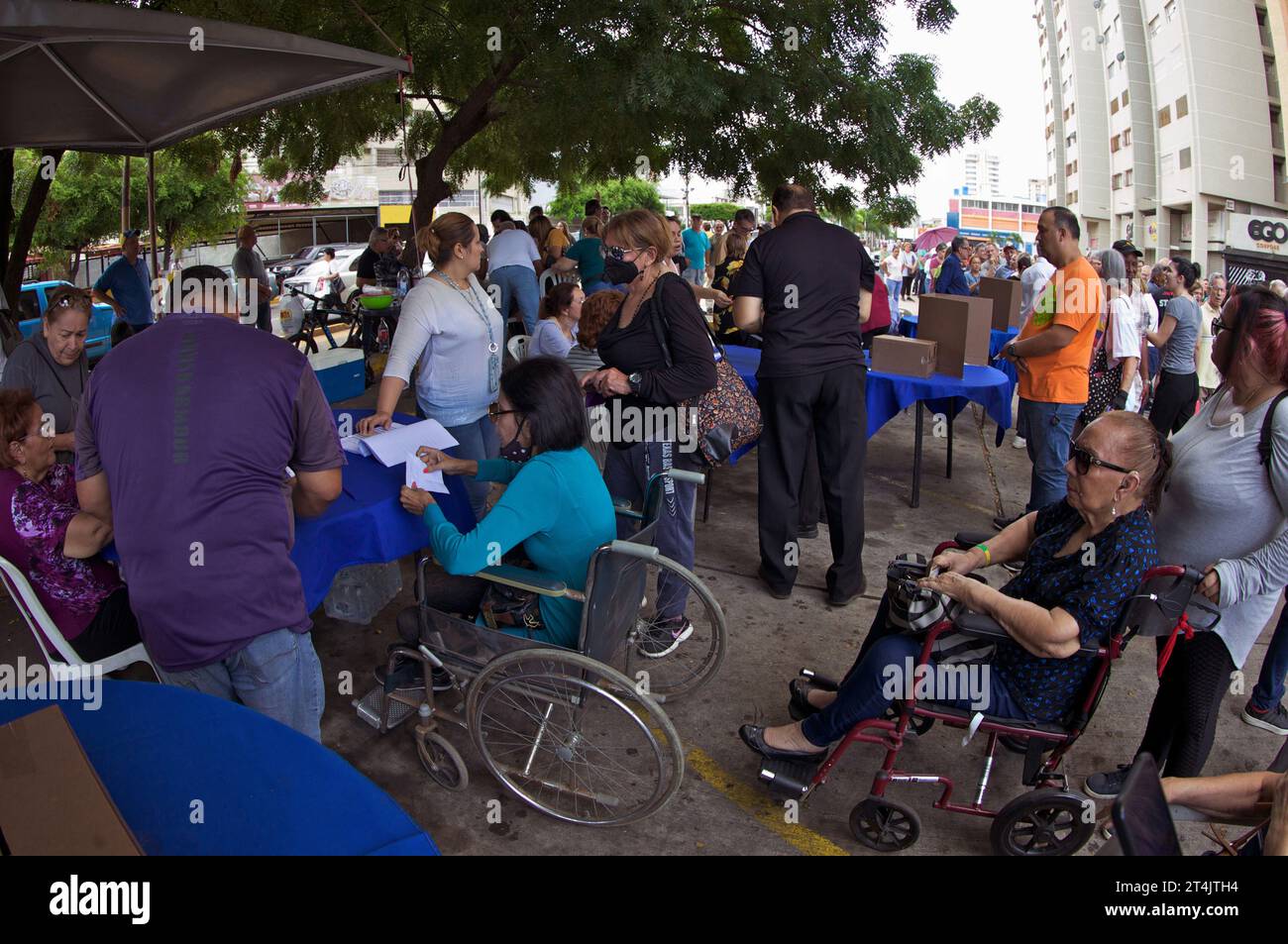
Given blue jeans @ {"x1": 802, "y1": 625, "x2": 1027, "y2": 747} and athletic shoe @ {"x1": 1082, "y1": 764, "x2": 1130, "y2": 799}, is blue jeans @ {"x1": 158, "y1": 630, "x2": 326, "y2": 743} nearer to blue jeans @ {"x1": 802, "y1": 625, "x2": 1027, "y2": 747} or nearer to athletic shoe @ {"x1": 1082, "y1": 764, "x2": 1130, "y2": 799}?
blue jeans @ {"x1": 802, "y1": 625, "x2": 1027, "y2": 747}

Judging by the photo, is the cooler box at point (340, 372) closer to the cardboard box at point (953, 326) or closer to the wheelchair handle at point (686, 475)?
the wheelchair handle at point (686, 475)

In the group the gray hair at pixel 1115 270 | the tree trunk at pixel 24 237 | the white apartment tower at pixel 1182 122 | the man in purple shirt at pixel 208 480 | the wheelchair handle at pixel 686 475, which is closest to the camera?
the man in purple shirt at pixel 208 480

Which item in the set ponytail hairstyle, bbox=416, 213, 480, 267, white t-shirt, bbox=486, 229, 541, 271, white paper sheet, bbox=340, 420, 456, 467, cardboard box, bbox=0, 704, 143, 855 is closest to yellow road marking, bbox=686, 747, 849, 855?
white paper sheet, bbox=340, 420, 456, 467

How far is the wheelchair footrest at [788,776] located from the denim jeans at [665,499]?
914 mm

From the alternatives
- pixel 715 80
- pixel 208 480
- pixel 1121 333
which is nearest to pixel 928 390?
pixel 1121 333

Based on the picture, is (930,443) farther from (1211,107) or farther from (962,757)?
(1211,107)

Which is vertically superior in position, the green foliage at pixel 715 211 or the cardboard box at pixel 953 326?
the green foliage at pixel 715 211

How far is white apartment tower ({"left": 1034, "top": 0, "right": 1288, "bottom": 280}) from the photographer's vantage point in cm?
4444

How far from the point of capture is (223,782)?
1640 mm

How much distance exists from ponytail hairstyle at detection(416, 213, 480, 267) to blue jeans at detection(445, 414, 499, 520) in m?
0.72

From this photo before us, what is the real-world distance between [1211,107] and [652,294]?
5362cm

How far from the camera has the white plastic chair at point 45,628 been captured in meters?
2.69

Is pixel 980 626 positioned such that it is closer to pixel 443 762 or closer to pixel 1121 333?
pixel 443 762

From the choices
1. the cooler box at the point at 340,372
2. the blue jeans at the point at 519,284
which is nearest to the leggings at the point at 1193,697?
the cooler box at the point at 340,372
